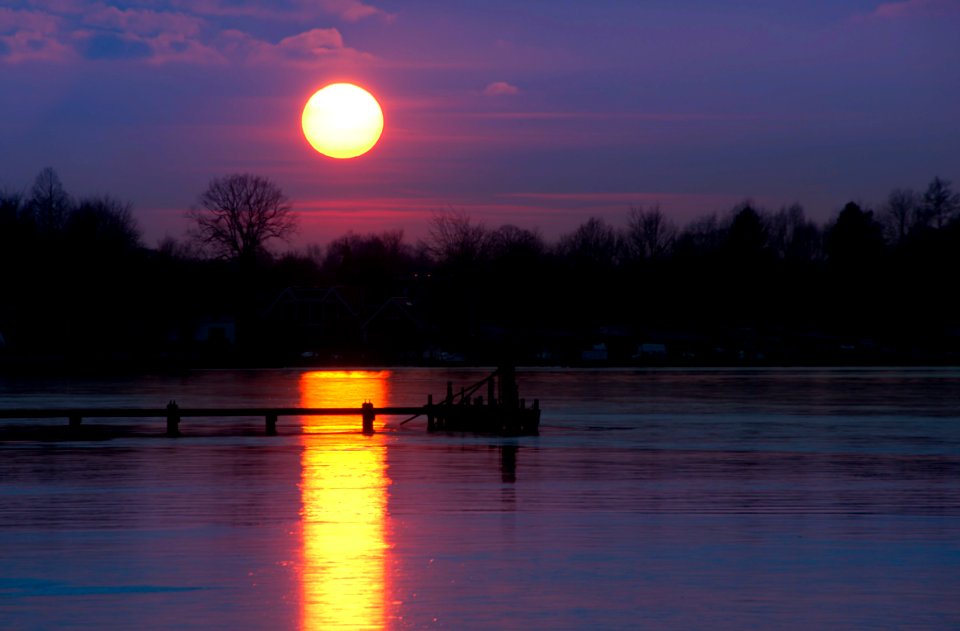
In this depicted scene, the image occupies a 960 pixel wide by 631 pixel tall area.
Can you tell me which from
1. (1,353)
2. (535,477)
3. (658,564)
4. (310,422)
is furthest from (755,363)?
(658,564)

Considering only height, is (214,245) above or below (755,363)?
above

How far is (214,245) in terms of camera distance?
14688 centimetres

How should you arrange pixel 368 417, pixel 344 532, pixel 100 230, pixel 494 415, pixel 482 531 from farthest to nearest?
1. pixel 100 230
2. pixel 494 415
3. pixel 368 417
4. pixel 482 531
5. pixel 344 532

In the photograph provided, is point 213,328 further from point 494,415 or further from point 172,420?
point 494,415

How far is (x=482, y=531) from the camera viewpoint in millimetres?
21734

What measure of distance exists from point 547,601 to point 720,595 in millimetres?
1987

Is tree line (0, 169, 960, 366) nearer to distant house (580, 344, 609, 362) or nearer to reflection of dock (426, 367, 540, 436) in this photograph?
distant house (580, 344, 609, 362)

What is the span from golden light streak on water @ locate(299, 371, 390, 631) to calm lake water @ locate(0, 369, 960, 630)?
6 centimetres

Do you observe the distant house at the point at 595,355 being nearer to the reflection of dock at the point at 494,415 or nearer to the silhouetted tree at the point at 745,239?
the silhouetted tree at the point at 745,239

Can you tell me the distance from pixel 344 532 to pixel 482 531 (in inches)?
80.3

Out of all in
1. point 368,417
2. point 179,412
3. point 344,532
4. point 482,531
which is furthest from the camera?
point 368,417

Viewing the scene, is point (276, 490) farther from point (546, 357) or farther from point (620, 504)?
point (546, 357)

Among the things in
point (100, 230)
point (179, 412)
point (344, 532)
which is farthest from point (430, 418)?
point (100, 230)

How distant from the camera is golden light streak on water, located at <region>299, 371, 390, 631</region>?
15.5 m
